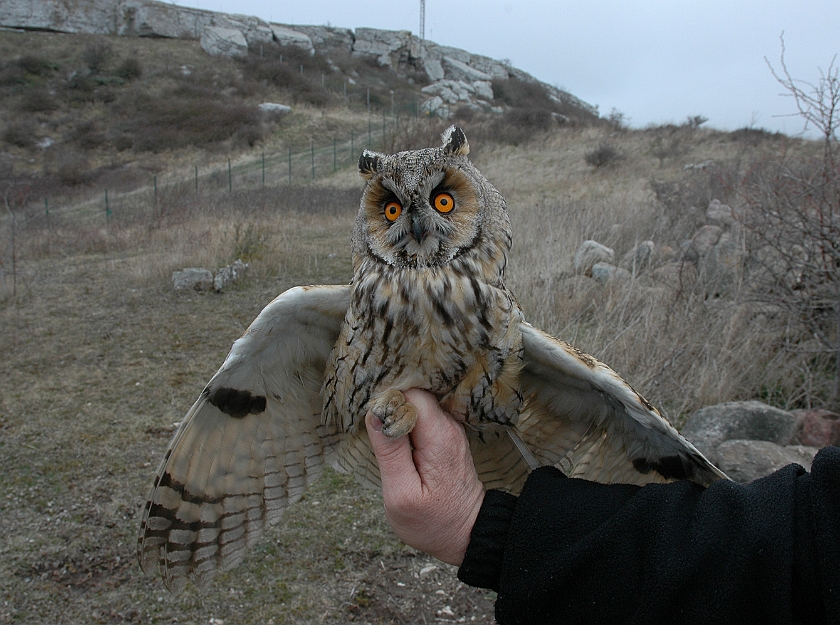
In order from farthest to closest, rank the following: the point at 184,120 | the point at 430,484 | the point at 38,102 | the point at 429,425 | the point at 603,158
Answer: the point at 38,102, the point at 184,120, the point at 603,158, the point at 429,425, the point at 430,484

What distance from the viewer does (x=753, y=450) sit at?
3219mm

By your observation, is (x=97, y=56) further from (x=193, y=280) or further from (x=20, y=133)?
(x=193, y=280)

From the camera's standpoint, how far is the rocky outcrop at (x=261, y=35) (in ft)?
145

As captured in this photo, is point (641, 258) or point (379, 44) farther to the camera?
point (379, 44)

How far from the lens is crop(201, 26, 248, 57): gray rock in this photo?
44.5m

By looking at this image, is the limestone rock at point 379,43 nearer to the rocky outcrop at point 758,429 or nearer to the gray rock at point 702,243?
the gray rock at point 702,243

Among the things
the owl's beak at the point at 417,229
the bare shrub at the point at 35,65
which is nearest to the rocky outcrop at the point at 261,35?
the bare shrub at the point at 35,65

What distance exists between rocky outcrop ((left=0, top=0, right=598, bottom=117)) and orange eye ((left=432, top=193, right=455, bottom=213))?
35.3m

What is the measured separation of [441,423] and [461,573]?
50cm

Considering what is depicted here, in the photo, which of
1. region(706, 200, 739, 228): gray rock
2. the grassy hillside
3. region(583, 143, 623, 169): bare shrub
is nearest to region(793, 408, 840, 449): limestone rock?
the grassy hillside

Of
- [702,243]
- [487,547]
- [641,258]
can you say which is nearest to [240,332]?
[641,258]

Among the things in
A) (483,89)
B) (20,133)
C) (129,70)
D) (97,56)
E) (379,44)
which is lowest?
(20,133)

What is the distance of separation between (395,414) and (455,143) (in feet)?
3.37

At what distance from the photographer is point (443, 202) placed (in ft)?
6.64
